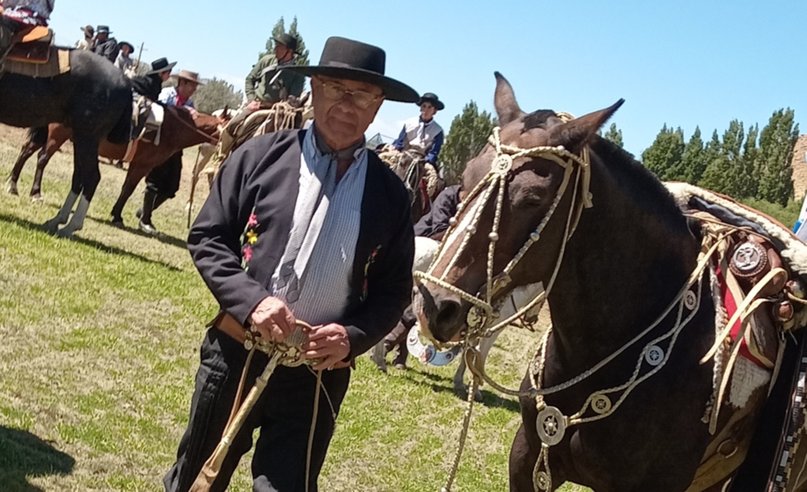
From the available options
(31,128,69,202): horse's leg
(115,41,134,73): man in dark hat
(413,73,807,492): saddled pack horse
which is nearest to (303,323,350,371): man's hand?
(413,73,807,492): saddled pack horse

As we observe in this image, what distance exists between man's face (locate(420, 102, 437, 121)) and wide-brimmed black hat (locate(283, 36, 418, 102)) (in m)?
10.5

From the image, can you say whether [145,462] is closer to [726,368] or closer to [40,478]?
[40,478]

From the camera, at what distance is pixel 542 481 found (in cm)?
373

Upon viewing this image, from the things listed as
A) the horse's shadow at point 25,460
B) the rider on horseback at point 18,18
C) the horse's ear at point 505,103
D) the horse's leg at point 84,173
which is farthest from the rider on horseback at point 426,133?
the horse's ear at point 505,103

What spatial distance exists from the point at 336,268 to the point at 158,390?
3.50 meters

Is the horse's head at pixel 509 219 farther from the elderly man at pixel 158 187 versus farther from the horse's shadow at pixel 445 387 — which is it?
the elderly man at pixel 158 187

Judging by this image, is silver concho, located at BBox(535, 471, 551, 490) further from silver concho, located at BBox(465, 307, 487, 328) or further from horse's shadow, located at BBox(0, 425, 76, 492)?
horse's shadow, located at BBox(0, 425, 76, 492)

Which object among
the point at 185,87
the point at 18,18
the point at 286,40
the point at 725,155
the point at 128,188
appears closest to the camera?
the point at 18,18

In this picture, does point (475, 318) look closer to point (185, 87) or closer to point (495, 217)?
point (495, 217)

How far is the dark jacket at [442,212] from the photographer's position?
892 cm

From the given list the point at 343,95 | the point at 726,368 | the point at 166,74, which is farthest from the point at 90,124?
the point at 726,368

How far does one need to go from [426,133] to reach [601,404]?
1084 cm

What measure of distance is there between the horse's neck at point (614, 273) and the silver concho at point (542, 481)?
510mm

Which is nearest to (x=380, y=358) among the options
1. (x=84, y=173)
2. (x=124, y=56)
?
(x=84, y=173)
